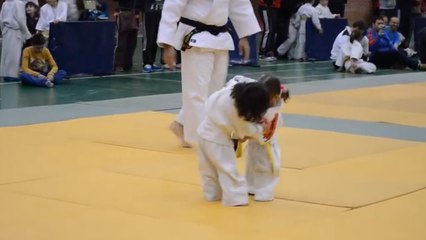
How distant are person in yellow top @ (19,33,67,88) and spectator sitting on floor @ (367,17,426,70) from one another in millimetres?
7909

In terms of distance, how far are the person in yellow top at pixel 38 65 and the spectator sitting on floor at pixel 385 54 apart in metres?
7.91

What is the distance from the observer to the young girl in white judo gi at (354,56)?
1780 centimetres

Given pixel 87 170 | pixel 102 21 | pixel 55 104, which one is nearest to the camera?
pixel 87 170

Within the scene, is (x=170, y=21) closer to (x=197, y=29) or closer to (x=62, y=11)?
(x=197, y=29)

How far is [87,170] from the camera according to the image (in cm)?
727

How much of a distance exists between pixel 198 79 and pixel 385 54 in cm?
1194

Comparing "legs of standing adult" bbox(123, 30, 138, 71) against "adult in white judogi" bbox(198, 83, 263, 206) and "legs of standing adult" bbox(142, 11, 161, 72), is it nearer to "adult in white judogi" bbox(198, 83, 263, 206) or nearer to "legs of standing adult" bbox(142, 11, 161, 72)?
"legs of standing adult" bbox(142, 11, 161, 72)

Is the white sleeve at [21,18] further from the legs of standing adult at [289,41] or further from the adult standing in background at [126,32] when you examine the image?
the legs of standing adult at [289,41]

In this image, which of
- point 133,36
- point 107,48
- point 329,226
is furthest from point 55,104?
point 329,226

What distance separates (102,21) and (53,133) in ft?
21.6

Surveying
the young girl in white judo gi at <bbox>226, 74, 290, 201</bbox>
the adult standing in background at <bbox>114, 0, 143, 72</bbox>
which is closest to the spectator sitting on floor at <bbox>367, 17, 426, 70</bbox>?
the adult standing in background at <bbox>114, 0, 143, 72</bbox>

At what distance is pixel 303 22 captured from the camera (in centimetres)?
2038

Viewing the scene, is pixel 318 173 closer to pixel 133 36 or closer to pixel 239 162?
pixel 239 162

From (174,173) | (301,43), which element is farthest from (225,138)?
(301,43)
